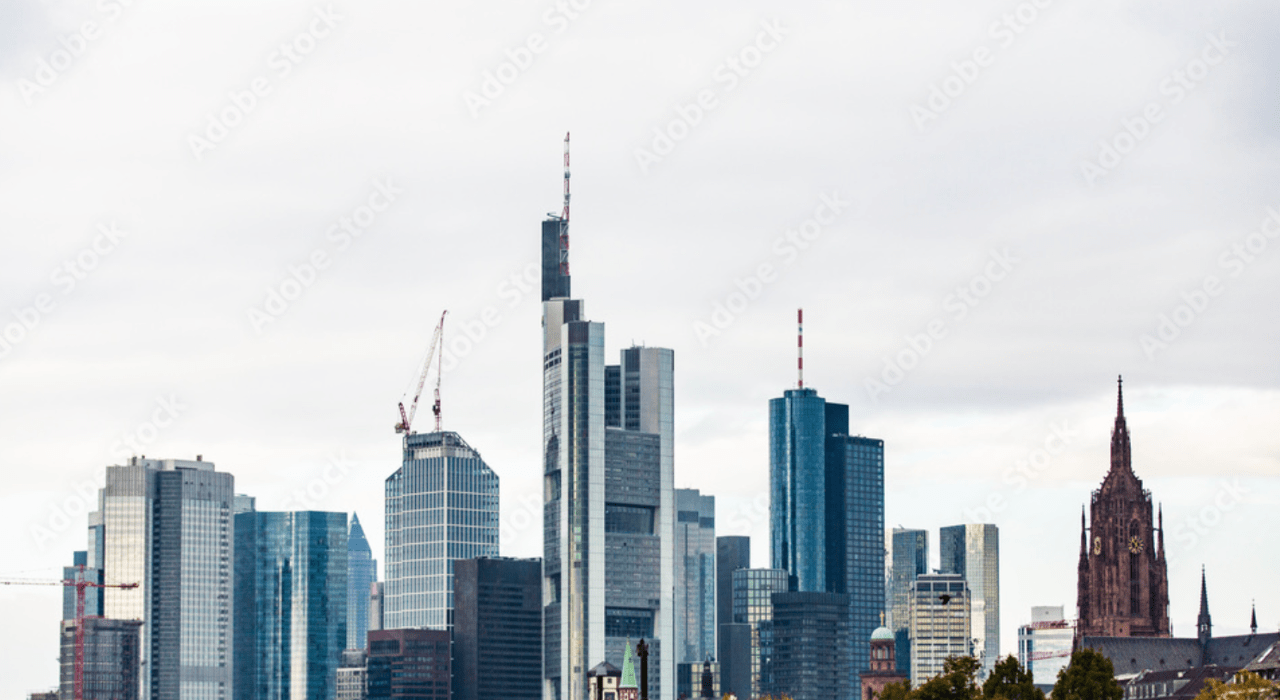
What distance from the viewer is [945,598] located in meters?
135

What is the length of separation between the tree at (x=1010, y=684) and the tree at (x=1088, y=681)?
78.3 inches

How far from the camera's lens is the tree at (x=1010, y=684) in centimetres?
14488

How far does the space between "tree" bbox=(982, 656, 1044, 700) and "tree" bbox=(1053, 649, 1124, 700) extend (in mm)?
1988

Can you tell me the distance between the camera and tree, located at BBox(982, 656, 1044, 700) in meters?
145

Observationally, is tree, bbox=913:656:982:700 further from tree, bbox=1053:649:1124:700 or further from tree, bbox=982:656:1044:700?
tree, bbox=1053:649:1124:700

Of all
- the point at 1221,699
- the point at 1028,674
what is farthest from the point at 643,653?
the point at 1028,674

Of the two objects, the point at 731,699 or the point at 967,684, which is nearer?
the point at 731,699

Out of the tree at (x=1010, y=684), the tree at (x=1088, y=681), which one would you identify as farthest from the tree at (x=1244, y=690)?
the tree at (x=1088, y=681)

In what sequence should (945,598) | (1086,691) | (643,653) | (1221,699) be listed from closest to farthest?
(643,653)
(1221,699)
(945,598)
(1086,691)

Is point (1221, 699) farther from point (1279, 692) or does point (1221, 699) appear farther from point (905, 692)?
point (905, 692)

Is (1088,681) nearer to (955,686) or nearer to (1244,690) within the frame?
(955,686)

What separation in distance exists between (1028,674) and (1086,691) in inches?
145

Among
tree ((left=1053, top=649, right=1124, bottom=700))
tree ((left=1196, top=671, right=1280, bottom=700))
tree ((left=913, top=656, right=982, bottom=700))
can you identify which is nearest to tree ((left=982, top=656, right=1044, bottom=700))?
tree ((left=913, top=656, right=982, bottom=700))

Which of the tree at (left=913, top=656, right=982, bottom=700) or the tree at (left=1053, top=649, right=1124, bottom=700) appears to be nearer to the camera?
the tree at (left=913, top=656, right=982, bottom=700)
